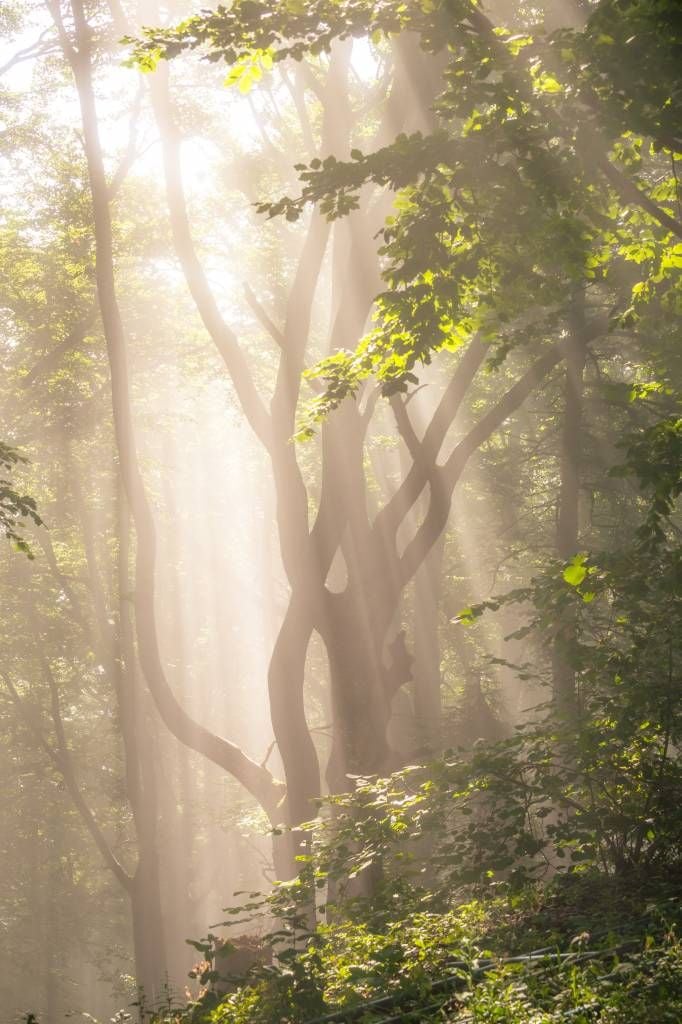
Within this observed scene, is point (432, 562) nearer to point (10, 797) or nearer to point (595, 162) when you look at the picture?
point (595, 162)

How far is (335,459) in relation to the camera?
38.7 ft

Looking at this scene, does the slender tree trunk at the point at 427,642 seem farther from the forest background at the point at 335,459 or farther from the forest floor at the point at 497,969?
the forest floor at the point at 497,969

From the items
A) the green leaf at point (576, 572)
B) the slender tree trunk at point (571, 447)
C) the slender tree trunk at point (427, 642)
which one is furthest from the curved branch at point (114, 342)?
the green leaf at point (576, 572)

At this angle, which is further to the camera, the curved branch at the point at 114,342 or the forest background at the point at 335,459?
the curved branch at the point at 114,342

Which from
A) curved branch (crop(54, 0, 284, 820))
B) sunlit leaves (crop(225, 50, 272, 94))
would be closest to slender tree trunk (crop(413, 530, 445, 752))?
curved branch (crop(54, 0, 284, 820))

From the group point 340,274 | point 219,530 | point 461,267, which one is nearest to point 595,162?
point 461,267

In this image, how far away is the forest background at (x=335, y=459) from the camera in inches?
238

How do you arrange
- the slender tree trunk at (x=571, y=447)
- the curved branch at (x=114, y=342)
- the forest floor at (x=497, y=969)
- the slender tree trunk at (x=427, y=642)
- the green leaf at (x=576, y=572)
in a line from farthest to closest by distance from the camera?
the slender tree trunk at (x=427, y=642)
the slender tree trunk at (x=571, y=447)
the curved branch at (x=114, y=342)
the green leaf at (x=576, y=572)
the forest floor at (x=497, y=969)

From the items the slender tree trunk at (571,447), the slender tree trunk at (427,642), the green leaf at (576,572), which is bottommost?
the green leaf at (576,572)

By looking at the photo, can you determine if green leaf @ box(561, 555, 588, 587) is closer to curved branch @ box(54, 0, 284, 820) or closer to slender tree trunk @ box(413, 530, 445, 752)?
curved branch @ box(54, 0, 284, 820)

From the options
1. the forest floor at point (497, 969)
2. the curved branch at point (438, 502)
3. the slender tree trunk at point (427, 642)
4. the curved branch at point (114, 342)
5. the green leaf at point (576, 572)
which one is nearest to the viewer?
the forest floor at point (497, 969)

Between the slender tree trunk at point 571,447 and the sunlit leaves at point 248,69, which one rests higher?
the slender tree trunk at point 571,447

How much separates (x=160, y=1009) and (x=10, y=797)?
→ 24.6 meters

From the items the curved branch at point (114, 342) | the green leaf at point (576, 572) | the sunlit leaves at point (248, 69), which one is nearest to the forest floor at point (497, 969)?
the green leaf at point (576, 572)
